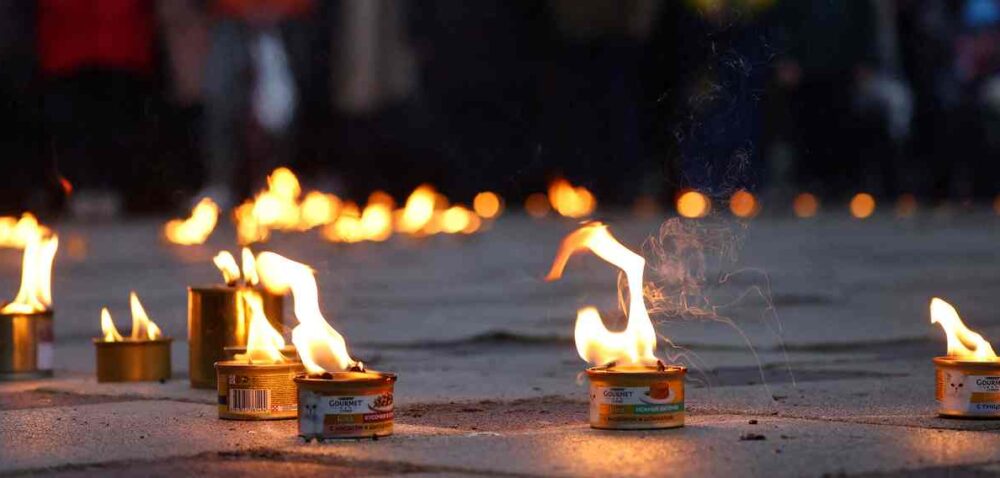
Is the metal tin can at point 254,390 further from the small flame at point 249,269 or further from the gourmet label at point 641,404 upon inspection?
the small flame at point 249,269

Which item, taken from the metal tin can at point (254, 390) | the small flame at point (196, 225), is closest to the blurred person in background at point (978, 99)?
the small flame at point (196, 225)

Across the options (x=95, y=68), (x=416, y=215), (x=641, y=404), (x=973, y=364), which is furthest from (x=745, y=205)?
(x=641, y=404)

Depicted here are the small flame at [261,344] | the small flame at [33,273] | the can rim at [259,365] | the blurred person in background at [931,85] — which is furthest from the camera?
the blurred person in background at [931,85]

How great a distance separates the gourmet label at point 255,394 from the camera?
5988mm

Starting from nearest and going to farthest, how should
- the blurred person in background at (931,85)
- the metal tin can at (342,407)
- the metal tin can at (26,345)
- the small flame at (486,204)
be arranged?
the metal tin can at (342,407) < the metal tin can at (26,345) < the blurred person in background at (931,85) < the small flame at (486,204)

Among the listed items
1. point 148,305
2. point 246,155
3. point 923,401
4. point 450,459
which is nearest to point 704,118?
point 923,401

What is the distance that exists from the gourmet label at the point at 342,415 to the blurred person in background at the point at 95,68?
58.0 ft

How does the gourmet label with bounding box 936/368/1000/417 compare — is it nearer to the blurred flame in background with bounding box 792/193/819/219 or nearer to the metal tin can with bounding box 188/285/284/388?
the metal tin can with bounding box 188/285/284/388

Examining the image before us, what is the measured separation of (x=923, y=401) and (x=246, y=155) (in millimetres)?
18942

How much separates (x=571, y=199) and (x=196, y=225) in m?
6.33

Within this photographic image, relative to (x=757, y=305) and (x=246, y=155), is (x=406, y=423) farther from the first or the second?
(x=246, y=155)

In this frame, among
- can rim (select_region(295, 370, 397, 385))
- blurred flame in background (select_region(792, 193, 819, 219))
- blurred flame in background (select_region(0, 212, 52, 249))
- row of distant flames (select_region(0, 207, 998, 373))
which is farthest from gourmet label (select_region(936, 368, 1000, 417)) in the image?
blurred flame in background (select_region(792, 193, 819, 219))

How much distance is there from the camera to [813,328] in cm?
983

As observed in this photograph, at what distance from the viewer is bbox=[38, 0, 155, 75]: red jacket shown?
23.2 m
